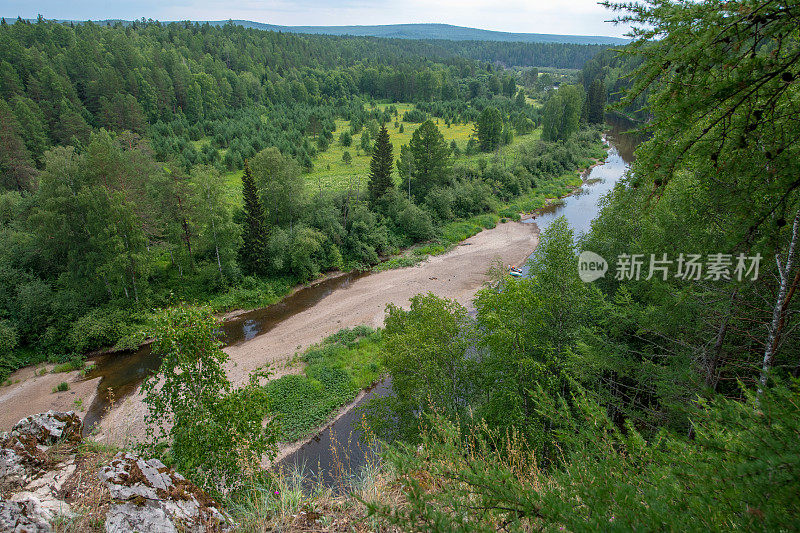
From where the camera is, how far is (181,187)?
23.8 m

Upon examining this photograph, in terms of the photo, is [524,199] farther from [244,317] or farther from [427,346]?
[427,346]

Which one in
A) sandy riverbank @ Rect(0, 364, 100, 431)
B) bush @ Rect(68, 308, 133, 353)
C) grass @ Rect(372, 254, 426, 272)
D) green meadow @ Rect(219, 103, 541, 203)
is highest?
green meadow @ Rect(219, 103, 541, 203)

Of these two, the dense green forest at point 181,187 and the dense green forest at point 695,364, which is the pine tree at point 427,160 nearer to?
the dense green forest at point 181,187

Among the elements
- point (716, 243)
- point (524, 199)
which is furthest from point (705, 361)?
point (524, 199)

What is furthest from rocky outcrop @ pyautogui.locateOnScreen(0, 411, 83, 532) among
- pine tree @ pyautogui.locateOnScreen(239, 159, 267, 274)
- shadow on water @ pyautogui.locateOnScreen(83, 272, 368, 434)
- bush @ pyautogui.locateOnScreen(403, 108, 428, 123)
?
bush @ pyautogui.locateOnScreen(403, 108, 428, 123)

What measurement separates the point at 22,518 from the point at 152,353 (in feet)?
57.1

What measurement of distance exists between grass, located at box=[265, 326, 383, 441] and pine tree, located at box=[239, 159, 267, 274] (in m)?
9.23

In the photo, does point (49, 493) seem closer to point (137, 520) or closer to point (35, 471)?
point (35, 471)

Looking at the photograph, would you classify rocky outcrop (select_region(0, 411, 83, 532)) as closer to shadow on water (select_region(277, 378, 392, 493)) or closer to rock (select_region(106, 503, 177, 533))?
rock (select_region(106, 503, 177, 533))

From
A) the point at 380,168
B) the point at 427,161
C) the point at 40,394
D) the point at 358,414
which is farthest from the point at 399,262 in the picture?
the point at 40,394

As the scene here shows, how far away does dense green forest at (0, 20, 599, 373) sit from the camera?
21297 millimetres

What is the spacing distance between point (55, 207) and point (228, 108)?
6109 cm

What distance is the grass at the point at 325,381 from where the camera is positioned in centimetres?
1683

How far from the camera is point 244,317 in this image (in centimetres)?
2495
